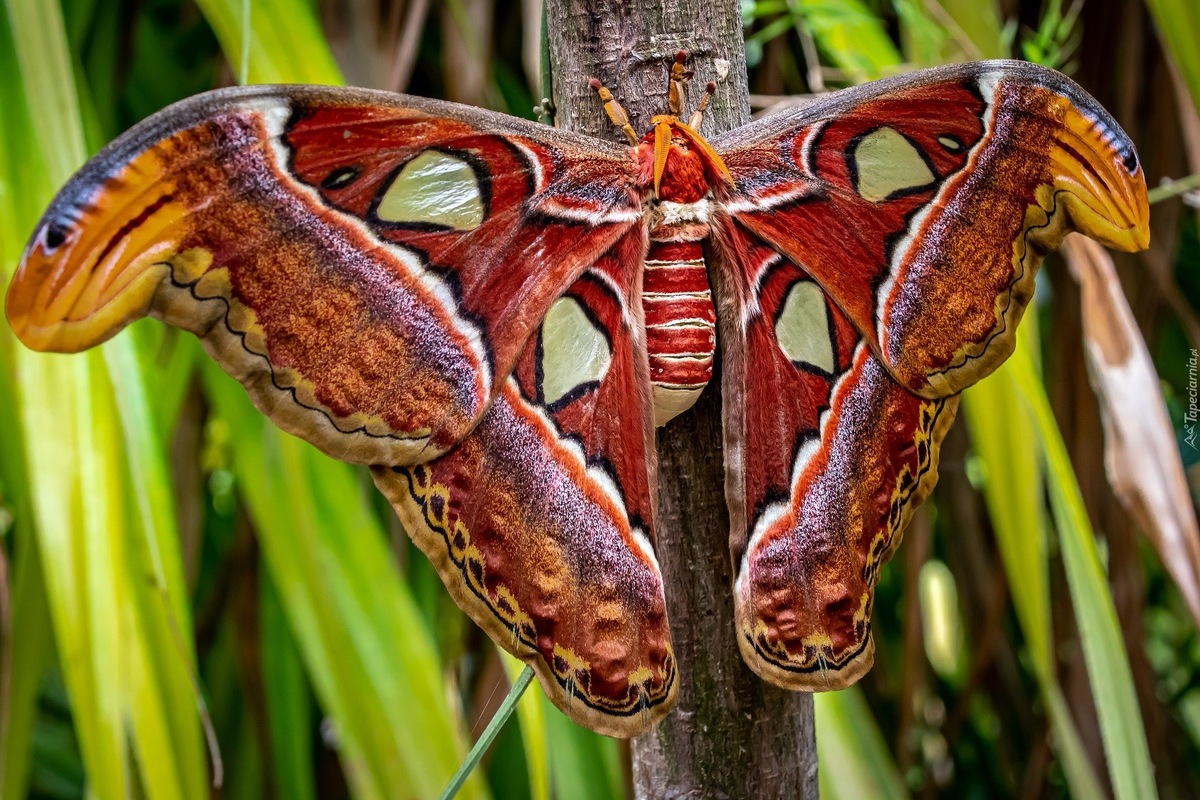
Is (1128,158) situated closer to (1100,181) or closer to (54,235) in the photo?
(1100,181)

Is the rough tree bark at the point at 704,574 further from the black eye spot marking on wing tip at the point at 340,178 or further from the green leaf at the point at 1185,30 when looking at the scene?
the green leaf at the point at 1185,30

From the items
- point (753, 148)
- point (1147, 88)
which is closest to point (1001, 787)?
point (1147, 88)

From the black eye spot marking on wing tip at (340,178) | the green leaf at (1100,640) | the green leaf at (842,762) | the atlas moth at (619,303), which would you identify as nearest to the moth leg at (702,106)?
the atlas moth at (619,303)

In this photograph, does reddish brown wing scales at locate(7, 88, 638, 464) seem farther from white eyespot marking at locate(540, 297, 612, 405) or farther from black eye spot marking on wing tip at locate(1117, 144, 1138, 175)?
black eye spot marking on wing tip at locate(1117, 144, 1138, 175)

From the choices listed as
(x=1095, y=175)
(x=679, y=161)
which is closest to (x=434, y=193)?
(x=679, y=161)

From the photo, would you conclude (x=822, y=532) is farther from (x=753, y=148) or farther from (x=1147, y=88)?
(x=1147, y=88)

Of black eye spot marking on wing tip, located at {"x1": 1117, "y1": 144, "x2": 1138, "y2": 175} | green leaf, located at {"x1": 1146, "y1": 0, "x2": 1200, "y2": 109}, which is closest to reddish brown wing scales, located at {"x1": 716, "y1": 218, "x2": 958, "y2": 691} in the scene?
black eye spot marking on wing tip, located at {"x1": 1117, "y1": 144, "x2": 1138, "y2": 175}
